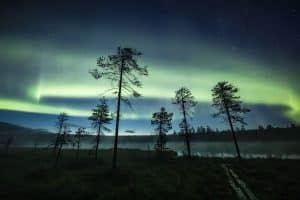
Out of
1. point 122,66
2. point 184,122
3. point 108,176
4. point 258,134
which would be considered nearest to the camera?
point 108,176

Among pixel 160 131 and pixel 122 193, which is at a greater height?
pixel 160 131

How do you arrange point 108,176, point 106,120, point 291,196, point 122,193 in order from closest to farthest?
point 291,196, point 122,193, point 108,176, point 106,120

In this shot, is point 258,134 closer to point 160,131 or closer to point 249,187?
point 160,131

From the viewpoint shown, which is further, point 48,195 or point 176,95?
point 176,95

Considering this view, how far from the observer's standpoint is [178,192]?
37.4 ft

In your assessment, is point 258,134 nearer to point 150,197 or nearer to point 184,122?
point 184,122

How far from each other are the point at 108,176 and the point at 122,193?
5287 mm

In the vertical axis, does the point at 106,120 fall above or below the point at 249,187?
above

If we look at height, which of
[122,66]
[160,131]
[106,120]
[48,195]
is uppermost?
[122,66]

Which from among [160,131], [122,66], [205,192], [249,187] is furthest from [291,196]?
[160,131]

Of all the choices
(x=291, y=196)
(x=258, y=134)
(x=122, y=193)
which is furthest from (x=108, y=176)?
(x=258, y=134)

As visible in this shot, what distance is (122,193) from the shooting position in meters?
11.2

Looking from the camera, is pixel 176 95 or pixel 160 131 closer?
pixel 176 95

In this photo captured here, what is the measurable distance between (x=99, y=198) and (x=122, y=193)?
63.6 inches
